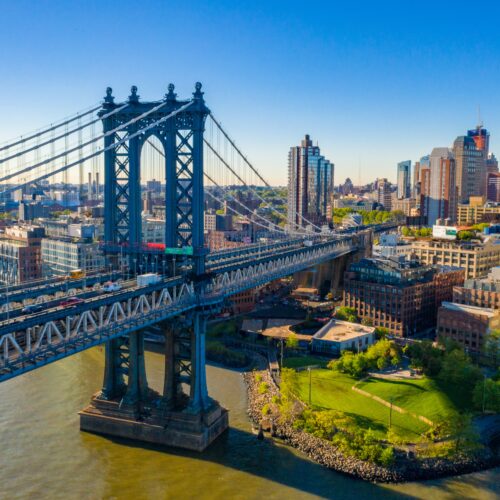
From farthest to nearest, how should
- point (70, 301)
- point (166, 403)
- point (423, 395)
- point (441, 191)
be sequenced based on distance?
1. point (441, 191)
2. point (423, 395)
3. point (166, 403)
4. point (70, 301)

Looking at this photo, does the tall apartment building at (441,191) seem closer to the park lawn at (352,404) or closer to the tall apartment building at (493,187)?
the tall apartment building at (493,187)

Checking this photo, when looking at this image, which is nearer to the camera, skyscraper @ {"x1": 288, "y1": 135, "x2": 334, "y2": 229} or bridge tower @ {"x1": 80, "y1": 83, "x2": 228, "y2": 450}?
bridge tower @ {"x1": 80, "y1": 83, "x2": 228, "y2": 450}

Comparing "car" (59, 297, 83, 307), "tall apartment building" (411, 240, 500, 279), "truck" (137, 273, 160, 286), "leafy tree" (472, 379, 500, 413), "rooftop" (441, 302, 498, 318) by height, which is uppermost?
"truck" (137, 273, 160, 286)

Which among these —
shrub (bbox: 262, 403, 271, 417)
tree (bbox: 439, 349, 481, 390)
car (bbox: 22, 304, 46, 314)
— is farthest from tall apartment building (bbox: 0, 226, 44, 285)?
tree (bbox: 439, 349, 481, 390)

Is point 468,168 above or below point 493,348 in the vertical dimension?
above

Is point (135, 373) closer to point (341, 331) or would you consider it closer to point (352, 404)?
point (352, 404)

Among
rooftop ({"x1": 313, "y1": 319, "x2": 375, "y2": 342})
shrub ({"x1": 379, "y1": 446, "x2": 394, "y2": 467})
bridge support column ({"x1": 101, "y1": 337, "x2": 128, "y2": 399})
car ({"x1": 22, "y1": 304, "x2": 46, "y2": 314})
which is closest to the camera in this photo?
car ({"x1": 22, "y1": 304, "x2": 46, "y2": 314})

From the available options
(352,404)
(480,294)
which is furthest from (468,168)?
(352,404)

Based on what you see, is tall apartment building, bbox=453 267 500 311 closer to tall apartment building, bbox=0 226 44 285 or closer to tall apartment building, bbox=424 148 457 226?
tall apartment building, bbox=0 226 44 285
